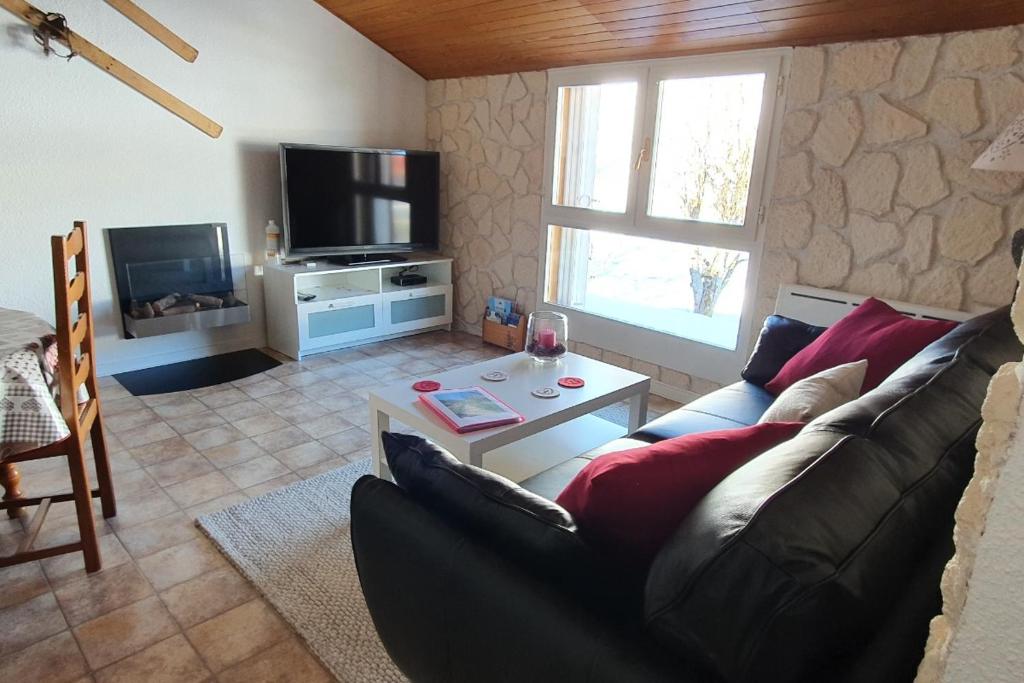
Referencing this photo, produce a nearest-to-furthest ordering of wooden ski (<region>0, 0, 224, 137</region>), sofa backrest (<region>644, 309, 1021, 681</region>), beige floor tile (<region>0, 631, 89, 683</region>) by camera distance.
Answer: sofa backrest (<region>644, 309, 1021, 681</region>) < beige floor tile (<region>0, 631, 89, 683</region>) < wooden ski (<region>0, 0, 224, 137</region>)

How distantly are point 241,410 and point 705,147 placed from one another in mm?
2785

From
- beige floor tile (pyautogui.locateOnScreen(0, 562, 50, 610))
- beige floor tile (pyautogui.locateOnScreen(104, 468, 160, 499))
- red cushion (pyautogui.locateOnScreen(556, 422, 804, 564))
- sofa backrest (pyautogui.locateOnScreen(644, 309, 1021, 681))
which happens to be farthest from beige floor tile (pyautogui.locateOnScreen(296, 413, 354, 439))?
sofa backrest (pyautogui.locateOnScreen(644, 309, 1021, 681))

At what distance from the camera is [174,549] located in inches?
83.2

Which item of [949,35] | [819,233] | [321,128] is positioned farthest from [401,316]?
[949,35]

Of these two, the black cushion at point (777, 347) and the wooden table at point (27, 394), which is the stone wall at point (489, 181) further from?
the wooden table at point (27, 394)

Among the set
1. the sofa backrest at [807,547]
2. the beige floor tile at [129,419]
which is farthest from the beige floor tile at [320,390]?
the sofa backrest at [807,547]

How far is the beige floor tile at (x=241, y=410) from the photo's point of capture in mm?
3170

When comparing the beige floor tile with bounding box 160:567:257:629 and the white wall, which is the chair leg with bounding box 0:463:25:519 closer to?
the beige floor tile with bounding box 160:567:257:629

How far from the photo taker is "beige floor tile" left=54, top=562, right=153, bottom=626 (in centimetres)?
182

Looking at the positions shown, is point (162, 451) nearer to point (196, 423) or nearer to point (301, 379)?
point (196, 423)

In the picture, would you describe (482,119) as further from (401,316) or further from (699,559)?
(699,559)

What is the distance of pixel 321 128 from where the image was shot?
4281mm

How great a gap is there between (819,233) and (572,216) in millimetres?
1481

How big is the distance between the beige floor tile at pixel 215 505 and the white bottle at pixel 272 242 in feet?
6.97
